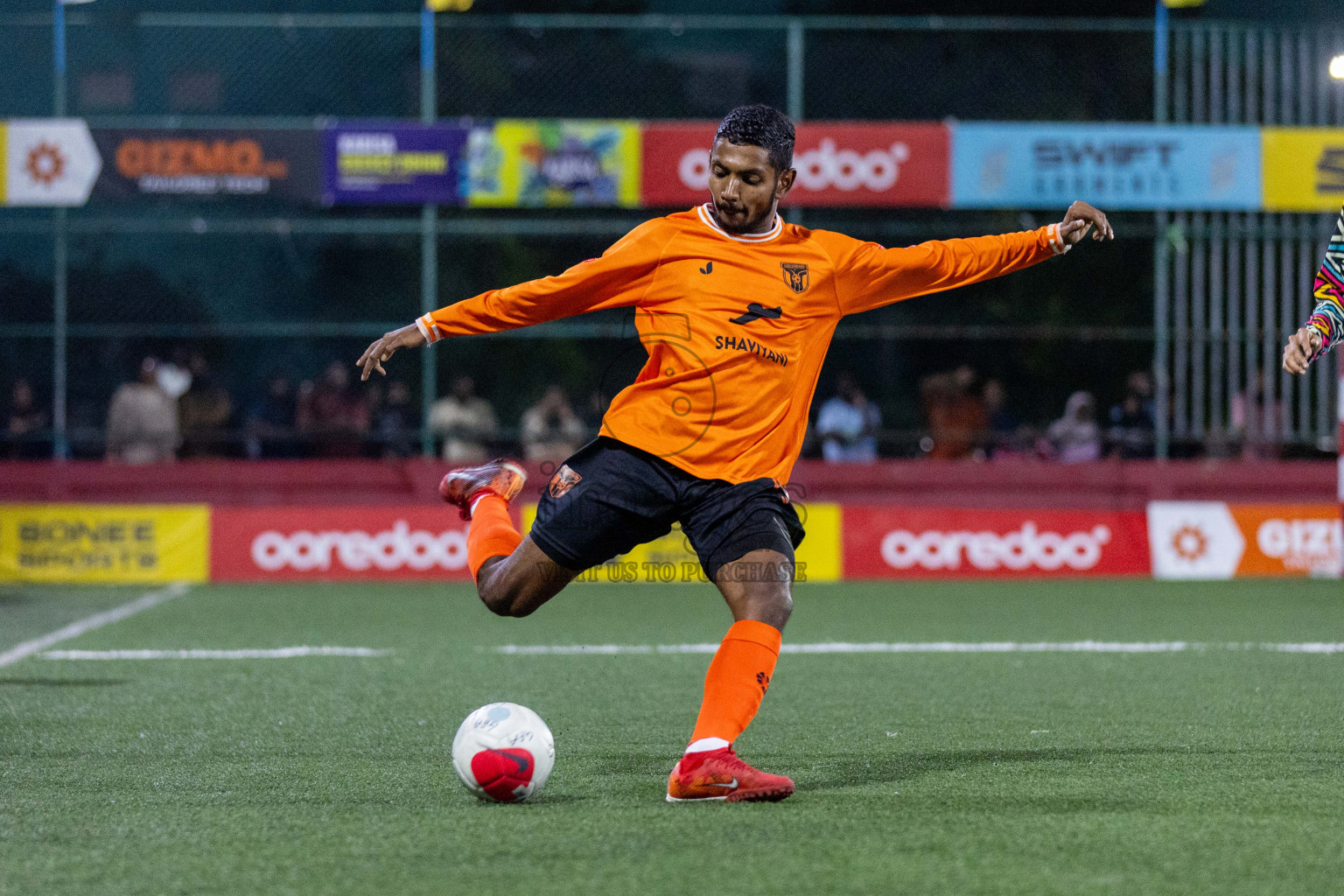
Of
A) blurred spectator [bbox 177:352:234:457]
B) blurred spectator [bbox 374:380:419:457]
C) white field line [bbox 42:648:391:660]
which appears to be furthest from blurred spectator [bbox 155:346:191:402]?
white field line [bbox 42:648:391:660]

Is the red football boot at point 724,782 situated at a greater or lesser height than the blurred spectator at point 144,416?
lesser

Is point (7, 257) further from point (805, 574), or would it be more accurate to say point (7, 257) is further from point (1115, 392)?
point (1115, 392)

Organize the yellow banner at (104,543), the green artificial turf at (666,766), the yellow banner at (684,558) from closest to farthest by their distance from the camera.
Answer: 1. the green artificial turf at (666,766)
2. the yellow banner at (684,558)
3. the yellow banner at (104,543)

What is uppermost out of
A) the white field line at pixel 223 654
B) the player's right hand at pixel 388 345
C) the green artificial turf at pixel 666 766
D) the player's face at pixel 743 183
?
the player's face at pixel 743 183

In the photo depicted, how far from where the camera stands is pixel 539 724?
16.3ft

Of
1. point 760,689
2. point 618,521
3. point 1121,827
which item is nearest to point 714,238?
point 618,521

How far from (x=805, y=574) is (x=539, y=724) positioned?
858 cm

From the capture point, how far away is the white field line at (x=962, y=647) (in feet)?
29.2

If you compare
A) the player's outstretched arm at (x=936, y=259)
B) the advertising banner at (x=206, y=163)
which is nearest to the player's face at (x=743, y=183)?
the player's outstretched arm at (x=936, y=259)

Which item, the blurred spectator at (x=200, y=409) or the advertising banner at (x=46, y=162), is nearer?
the advertising banner at (x=46, y=162)

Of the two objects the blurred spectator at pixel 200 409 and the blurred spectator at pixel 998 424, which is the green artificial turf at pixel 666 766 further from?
the blurred spectator at pixel 200 409

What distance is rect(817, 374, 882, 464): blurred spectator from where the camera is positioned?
619 inches

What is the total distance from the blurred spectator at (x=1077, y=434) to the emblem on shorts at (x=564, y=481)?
10588 millimetres

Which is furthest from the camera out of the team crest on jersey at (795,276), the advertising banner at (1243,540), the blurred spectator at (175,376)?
the blurred spectator at (175,376)
